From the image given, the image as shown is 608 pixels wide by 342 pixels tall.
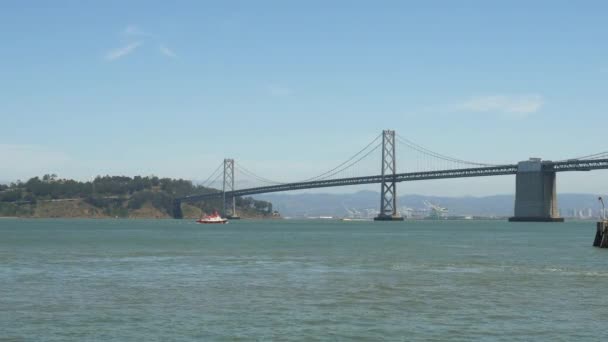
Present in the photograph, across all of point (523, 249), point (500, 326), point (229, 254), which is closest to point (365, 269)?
point (229, 254)

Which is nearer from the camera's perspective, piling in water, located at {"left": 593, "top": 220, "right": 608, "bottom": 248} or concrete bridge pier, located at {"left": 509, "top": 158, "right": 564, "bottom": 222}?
piling in water, located at {"left": 593, "top": 220, "right": 608, "bottom": 248}

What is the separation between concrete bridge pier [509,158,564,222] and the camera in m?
130

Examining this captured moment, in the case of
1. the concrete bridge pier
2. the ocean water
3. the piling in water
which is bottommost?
the ocean water

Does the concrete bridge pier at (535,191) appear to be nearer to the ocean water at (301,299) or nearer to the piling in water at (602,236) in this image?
the piling in water at (602,236)

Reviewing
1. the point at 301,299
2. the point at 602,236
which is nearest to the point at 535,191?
the point at 602,236

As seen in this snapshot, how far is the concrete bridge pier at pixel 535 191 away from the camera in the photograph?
427 feet

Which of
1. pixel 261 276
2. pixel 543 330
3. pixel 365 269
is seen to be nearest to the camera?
pixel 543 330

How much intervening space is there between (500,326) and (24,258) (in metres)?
30.6

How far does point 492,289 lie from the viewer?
30.5m

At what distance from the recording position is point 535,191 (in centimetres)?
13062

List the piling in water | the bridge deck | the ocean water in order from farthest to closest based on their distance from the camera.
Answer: the bridge deck, the piling in water, the ocean water

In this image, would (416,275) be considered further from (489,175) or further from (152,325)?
(489,175)

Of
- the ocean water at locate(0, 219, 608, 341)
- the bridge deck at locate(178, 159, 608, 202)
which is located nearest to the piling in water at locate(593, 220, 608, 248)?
the ocean water at locate(0, 219, 608, 341)

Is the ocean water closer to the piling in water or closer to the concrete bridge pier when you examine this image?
the piling in water
